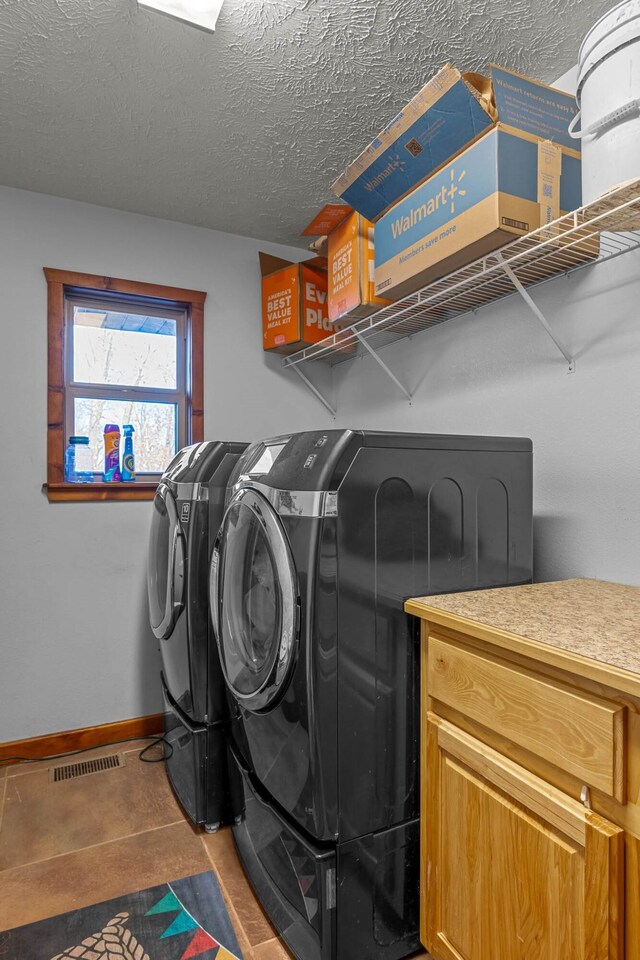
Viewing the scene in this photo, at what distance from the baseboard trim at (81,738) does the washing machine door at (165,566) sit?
705mm

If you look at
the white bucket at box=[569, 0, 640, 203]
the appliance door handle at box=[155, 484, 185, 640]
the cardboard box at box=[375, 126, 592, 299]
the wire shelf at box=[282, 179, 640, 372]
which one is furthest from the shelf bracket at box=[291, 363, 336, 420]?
the white bucket at box=[569, 0, 640, 203]

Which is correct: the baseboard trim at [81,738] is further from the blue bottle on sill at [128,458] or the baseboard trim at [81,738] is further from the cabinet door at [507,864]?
the cabinet door at [507,864]

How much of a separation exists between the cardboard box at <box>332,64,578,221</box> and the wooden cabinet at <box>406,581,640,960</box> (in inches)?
47.4

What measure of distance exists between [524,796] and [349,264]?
1741mm

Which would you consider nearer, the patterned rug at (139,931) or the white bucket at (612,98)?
the white bucket at (612,98)

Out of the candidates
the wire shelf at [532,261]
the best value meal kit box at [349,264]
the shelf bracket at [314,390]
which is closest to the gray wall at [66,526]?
the shelf bracket at [314,390]

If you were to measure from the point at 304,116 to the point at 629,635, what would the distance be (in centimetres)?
188

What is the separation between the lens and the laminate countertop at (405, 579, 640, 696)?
899 millimetres

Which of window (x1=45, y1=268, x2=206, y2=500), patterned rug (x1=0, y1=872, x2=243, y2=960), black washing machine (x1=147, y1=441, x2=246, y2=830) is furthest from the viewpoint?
window (x1=45, y1=268, x2=206, y2=500)

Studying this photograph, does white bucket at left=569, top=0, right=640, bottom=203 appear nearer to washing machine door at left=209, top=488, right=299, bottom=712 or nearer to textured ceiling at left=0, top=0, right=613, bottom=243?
textured ceiling at left=0, top=0, right=613, bottom=243

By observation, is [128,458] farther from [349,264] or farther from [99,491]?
[349,264]

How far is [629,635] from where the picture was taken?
1.02 meters

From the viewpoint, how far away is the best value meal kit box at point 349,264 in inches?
78.4

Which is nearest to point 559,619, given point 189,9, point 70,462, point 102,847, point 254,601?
point 254,601
